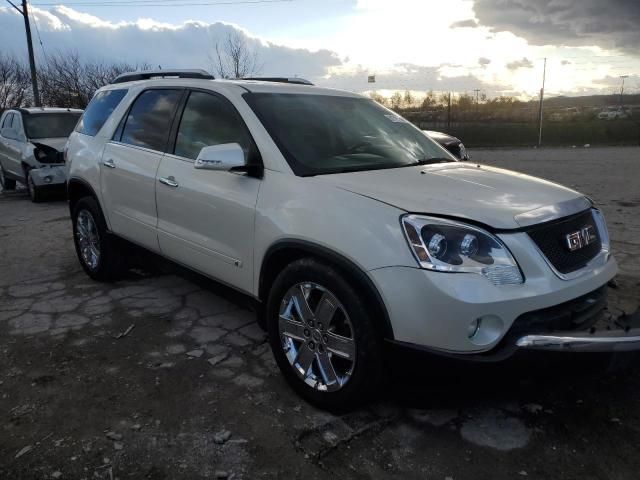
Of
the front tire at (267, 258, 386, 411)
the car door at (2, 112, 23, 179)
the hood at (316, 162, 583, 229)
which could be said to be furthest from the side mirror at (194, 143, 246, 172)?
the car door at (2, 112, 23, 179)

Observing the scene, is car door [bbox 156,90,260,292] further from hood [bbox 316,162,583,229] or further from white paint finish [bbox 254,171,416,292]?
hood [bbox 316,162,583,229]

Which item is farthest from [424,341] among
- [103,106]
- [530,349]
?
[103,106]

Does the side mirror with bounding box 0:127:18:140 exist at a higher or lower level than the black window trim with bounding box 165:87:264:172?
lower

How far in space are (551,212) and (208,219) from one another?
2007 millimetres

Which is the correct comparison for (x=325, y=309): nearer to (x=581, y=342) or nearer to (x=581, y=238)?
(x=581, y=342)

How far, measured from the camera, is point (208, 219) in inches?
134

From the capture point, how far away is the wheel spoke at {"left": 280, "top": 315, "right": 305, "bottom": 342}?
2.87 meters

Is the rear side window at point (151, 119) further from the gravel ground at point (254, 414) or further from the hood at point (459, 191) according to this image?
the hood at point (459, 191)

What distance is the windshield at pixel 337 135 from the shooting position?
3129mm

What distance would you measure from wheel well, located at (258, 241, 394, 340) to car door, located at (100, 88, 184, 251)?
1366 mm

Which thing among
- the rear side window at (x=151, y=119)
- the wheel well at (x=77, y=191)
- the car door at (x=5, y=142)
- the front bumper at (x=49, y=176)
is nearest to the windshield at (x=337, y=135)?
the rear side window at (x=151, y=119)

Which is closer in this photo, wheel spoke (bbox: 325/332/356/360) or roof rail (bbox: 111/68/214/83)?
wheel spoke (bbox: 325/332/356/360)

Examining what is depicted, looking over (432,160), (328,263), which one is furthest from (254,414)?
(432,160)

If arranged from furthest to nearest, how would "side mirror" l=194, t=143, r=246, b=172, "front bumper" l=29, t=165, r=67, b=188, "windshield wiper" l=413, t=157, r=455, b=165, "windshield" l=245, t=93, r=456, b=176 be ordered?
Answer: "front bumper" l=29, t=165, r=67, b=188, "windshield wiper" l=413, t=157, r=455, b=165, "windshield" l=245, t=93, r=456, b=176, "side mirror" l=194, t=143, r=246, b=172
